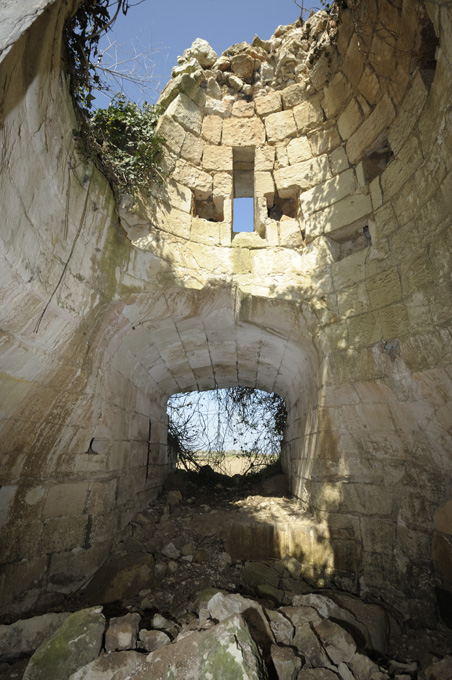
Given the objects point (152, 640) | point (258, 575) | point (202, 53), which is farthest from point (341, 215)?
point (152, 640)

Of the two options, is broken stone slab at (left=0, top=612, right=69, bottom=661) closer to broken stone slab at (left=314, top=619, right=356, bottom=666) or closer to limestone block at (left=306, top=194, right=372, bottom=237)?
broken stone slab at (left=314, top=619, right=356, bottom=666)

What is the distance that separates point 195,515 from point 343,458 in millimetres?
2629

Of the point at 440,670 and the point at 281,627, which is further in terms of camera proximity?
the point at 281,627

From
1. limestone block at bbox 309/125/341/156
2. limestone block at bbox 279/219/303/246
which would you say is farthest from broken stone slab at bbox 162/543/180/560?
limestone block at bbox 309/125/341/156

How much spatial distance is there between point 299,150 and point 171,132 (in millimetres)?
1651

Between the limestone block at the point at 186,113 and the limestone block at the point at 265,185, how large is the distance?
1071mm

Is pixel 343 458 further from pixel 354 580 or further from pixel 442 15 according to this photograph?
pixel 442 15

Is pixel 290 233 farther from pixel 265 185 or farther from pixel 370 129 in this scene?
pixel 370 129

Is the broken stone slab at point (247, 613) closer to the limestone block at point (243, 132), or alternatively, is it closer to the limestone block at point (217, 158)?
the limestone block at point (217, 158)

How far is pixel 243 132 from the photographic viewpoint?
15.6ft

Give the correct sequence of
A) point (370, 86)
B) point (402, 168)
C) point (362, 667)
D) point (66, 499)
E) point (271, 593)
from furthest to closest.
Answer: point (370, 86) < point (66, 499) < point (271, 593) < point (402, 168) < point (362, 667)

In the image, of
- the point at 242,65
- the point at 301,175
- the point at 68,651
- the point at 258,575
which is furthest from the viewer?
the point at 242,65

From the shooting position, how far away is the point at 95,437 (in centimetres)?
371

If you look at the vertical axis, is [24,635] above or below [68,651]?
below
